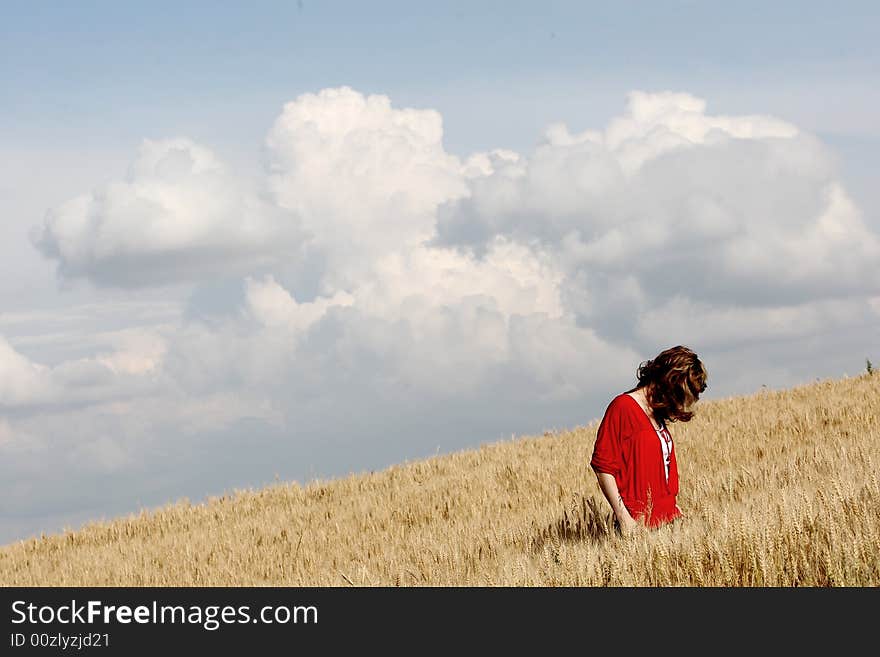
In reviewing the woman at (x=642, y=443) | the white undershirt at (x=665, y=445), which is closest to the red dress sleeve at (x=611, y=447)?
the woman at (x=642, y=443)

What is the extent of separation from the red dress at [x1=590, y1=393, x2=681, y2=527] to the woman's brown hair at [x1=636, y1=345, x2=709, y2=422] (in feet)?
0.66

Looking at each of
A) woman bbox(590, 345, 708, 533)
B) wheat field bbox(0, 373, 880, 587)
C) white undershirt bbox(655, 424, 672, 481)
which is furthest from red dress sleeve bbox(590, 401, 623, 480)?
wheat field bbox(0, 373, 880, 587)

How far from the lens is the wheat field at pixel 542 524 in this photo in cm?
537

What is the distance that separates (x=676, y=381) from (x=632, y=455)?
0.69 meters

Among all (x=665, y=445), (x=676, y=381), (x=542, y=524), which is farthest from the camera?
(x=542, y=524)

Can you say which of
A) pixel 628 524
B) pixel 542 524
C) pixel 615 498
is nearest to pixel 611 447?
pixel 615 498

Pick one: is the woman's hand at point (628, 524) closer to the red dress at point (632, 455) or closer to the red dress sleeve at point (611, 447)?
the red dress at point (632, 455)

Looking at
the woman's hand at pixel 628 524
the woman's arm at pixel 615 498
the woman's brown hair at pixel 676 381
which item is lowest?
the woman's hand at pixel 628 524

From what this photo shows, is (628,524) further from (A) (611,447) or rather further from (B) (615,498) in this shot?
(A) (611,447)

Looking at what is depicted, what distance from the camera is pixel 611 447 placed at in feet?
23.6

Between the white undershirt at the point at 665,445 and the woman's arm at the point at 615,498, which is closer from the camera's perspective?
the woman's arm at the point at 615,498

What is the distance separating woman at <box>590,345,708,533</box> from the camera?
7.00m

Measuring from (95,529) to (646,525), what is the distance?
14124mm
